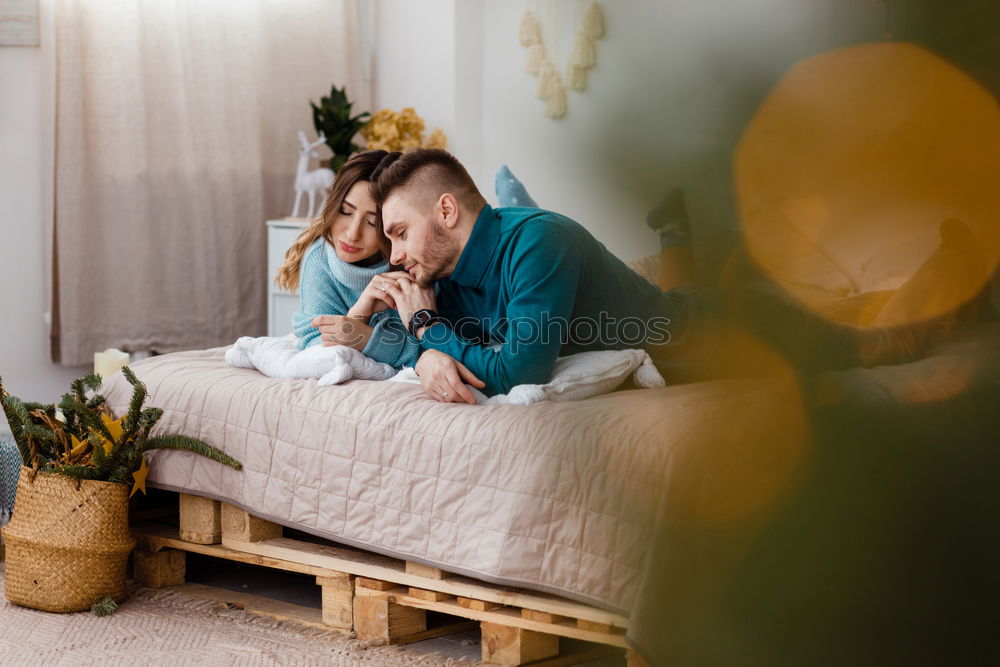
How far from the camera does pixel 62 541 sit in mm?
1711

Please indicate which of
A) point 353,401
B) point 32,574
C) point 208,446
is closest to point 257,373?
point 208,446

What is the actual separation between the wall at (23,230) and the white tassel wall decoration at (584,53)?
10.5 feet

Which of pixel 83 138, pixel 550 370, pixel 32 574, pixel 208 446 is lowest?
pixel 32 574

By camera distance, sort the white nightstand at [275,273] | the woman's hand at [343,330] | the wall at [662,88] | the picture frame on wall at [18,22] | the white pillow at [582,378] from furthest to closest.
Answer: the white nightstand at [275,273] → the picture frame on wall at [18,22] → the woman's hand at [343,330] → the white pillow at [582,378] → the wall at [662,88]

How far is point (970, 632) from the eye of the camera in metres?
0.22

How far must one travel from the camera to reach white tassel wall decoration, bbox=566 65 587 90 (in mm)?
234

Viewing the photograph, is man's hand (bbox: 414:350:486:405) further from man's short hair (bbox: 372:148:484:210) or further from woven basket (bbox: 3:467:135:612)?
woven basket (bbox: 3:467:135:612)

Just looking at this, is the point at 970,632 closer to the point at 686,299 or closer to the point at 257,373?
the point at 686,299

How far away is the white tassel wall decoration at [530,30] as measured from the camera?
242 mm

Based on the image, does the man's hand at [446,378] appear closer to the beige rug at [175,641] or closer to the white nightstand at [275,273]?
the beige rug at [175,641]

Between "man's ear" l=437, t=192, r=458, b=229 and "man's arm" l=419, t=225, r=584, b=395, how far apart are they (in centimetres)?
10

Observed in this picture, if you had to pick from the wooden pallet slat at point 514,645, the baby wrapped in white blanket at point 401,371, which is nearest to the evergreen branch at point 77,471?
the baby wrapped in white blanket at point 401,371

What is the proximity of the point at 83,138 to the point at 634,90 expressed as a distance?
10.6 ft

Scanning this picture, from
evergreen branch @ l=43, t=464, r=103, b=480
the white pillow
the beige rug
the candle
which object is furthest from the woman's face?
the candle
